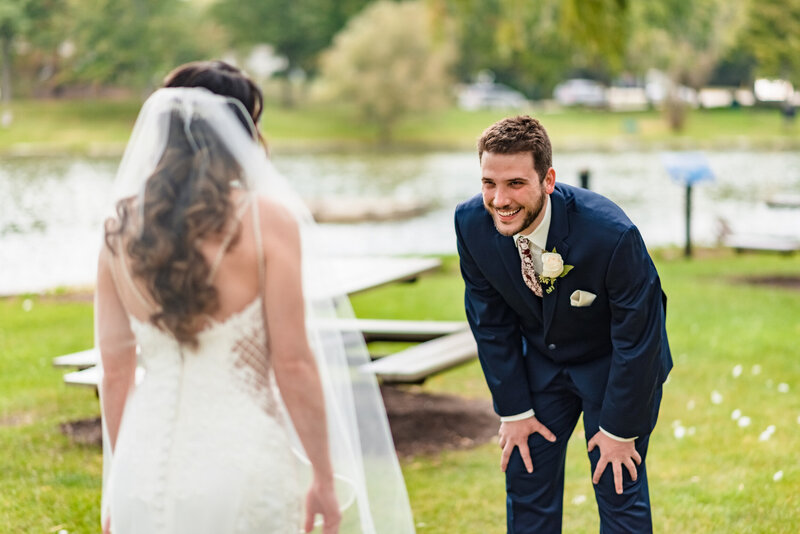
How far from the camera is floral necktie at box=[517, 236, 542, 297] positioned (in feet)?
11.7

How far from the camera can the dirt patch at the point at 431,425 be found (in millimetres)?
6500

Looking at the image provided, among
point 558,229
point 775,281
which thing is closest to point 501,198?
point 558,229

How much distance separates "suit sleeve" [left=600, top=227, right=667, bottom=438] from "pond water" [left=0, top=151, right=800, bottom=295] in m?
9.28

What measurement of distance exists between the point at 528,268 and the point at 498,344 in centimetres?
33

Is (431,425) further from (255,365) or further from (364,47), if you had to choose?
(364,47)

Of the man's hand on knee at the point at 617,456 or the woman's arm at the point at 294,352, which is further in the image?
the man's hand on knee at the point at 617,456

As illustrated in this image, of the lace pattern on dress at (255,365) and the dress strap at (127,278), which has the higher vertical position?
the dress strap at (127,278)

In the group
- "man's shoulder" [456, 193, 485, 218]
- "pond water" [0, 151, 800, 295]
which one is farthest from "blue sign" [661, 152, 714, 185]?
"man's shoulder" [456, 193, 485, 218]

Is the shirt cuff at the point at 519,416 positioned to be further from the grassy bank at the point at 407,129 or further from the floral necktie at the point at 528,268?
the grassy bank at the point at 407,129

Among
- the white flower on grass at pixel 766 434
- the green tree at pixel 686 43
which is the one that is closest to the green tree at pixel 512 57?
the green tree at pixel 686 43

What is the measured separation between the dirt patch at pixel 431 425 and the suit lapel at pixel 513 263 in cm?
286

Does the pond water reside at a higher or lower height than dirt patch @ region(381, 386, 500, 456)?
lower

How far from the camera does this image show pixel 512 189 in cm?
335

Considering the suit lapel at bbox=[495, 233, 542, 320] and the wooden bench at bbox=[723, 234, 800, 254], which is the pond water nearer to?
the wooden bench at bbox=[723, 234, 800, 254]
